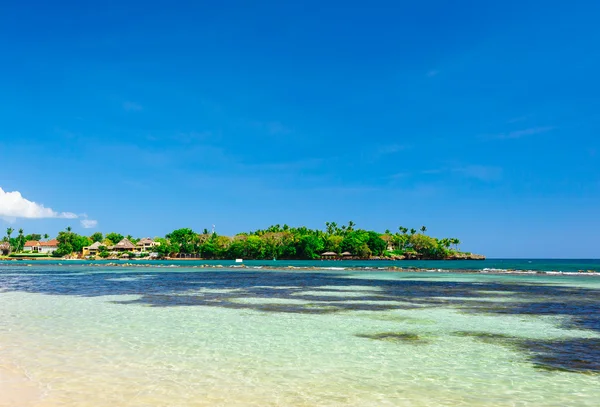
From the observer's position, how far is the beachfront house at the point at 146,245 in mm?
172900

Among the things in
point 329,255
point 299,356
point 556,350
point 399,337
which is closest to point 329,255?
point 329,255

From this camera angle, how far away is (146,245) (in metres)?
182

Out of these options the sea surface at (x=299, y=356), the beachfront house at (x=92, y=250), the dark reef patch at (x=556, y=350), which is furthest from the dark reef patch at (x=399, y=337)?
the beachfront house at (x=92, y=250)

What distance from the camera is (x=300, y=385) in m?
8.90

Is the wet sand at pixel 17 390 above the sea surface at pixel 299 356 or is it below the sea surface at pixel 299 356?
below

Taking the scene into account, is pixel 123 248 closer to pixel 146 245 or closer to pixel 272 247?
pixel 146 245

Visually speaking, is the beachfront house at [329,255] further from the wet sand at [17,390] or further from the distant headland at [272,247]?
the wet sand at [17,390]

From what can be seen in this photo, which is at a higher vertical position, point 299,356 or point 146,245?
point 146,245

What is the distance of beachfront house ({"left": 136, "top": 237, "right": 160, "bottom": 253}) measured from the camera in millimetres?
172900

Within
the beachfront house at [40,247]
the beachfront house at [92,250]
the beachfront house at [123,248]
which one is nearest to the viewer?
the beachfront house at [123,248]

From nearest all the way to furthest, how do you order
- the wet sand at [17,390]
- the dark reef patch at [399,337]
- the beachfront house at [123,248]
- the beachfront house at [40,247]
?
the wet sand at [17,390] < the dark reef patch at [399,337] < the beachfront house at [123,248] < the beachfront house at [40,247]

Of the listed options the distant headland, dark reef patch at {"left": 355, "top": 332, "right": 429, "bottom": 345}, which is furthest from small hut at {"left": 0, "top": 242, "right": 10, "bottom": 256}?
dark reef patch at {"left": 355, "top": 332, "right": 429, "bottom": 345}

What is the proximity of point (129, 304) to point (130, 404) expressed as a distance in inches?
652

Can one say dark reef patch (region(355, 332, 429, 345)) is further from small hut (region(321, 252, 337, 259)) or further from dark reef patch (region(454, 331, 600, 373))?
small hut (region(321, 252, 337, 259))
